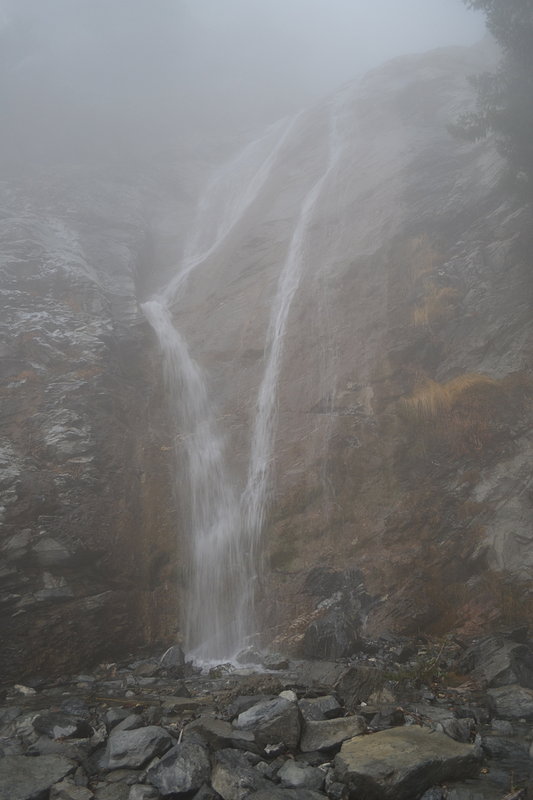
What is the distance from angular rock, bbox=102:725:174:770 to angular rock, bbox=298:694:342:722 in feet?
5.02

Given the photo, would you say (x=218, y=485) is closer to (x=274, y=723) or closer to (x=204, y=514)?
(x=204, y=514)

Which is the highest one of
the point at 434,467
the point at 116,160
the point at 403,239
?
the point at 116,160

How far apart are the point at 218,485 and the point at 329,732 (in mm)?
7024

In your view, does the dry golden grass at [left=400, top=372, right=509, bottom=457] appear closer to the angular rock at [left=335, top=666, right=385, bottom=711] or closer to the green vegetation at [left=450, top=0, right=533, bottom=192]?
the angular rock at [left=335, top=666, right=385, bottom=711]

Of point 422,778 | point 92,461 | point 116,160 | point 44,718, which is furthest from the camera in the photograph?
point 116,160

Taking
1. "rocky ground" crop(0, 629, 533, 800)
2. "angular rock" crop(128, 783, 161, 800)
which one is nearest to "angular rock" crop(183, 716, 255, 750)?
"rocky ground" crop(0, 629, 533, 800)

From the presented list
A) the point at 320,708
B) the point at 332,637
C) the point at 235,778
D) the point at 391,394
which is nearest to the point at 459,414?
the point at 391,394

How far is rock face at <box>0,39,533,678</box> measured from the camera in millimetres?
8820

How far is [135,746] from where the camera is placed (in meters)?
5.17

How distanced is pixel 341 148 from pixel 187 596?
2301 cm

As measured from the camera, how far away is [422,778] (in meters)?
4.37

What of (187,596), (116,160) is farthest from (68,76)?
(187,596)

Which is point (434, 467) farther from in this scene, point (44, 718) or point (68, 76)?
point (68, 76)

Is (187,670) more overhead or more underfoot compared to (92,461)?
more underfoot
